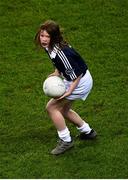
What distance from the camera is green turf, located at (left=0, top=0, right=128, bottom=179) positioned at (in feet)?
24.7

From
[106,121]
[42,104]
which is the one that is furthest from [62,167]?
[42,104]

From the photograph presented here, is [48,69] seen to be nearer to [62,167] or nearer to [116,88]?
[116,88]

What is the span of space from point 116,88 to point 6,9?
14.3ft

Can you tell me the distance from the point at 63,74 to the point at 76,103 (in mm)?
1659

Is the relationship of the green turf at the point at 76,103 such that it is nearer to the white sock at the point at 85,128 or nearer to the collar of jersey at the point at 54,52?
the white sock at the point at 85,128

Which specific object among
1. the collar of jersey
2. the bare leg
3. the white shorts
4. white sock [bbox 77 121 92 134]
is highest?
the collar of jersey

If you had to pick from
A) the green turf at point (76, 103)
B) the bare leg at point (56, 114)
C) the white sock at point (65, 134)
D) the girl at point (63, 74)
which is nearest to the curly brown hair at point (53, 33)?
the girl at point (63, 74)

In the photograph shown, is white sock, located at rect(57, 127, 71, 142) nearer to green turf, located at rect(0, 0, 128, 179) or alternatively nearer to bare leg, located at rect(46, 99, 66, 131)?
bare leg, located at rect(46, 99, 66, 131)

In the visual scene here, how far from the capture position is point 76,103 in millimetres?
9281

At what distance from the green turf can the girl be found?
0.98ft

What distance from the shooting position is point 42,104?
30.4 feet

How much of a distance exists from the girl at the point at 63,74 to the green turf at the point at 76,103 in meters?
0.30

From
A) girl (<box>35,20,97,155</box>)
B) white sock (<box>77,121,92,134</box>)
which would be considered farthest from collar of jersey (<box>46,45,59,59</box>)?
white sock (<box>77,121,92,134</box>)

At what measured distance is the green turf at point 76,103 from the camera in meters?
7.52
